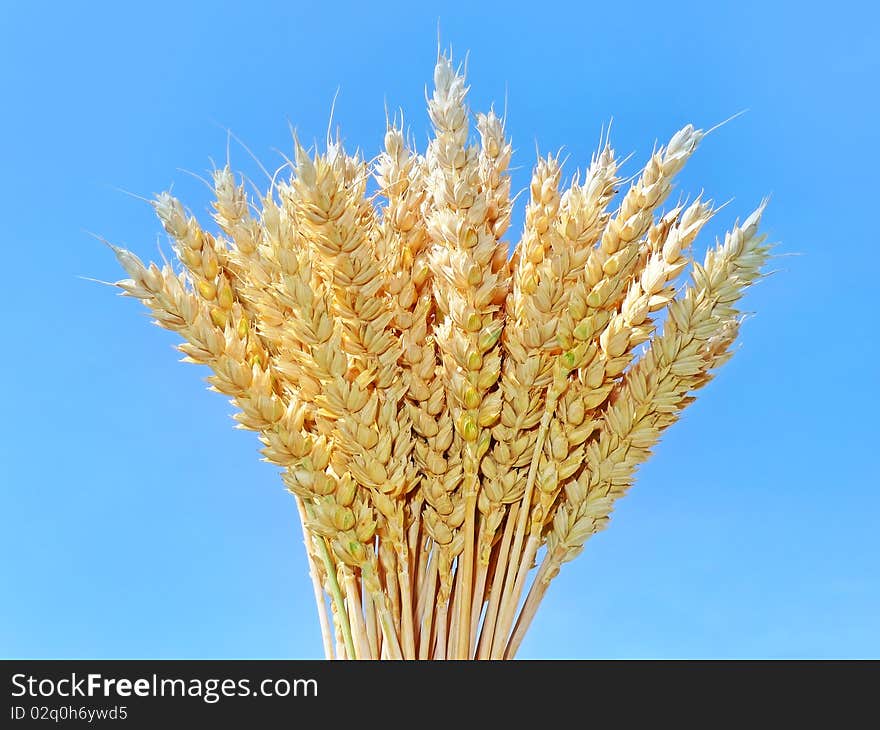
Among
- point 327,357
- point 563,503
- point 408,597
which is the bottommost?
point 408,597

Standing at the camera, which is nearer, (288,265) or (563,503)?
(288,265)

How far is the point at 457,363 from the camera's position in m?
1.75

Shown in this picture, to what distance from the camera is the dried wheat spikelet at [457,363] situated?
1712 millimetres

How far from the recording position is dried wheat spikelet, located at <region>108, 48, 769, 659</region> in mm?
1712

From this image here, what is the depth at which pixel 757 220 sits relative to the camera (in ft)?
5.61

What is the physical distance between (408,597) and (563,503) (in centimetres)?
35

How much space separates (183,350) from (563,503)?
30.9 inches

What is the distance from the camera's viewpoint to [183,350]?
1.75 meters
